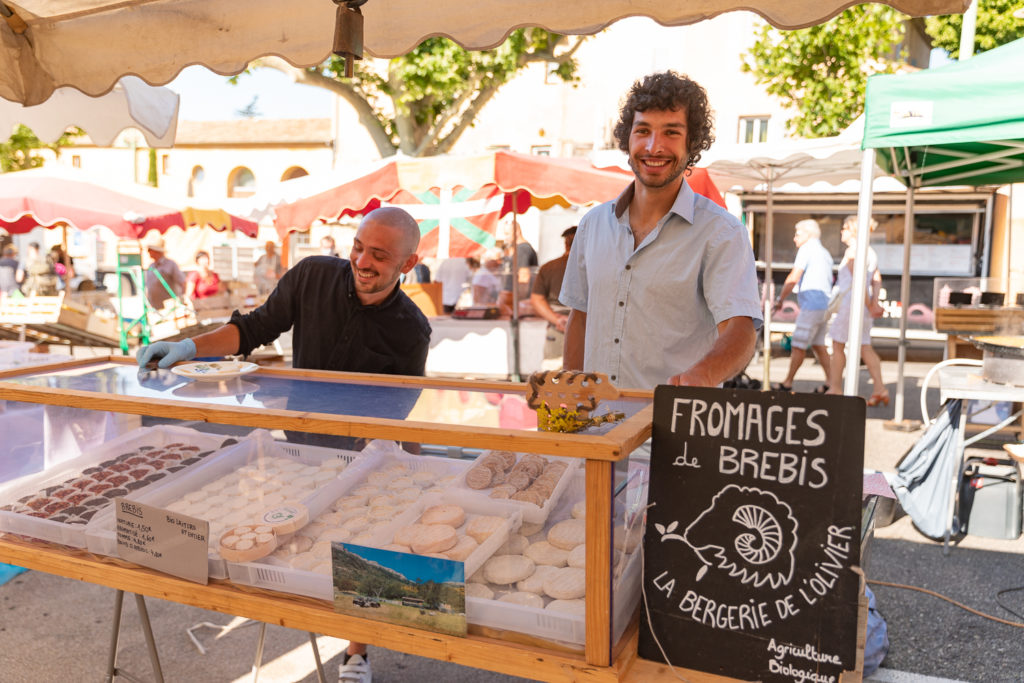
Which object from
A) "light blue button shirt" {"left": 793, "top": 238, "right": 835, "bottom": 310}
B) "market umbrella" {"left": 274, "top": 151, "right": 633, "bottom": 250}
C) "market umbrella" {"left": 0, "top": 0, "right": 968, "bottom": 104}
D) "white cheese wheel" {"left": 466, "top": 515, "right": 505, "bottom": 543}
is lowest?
"white cheese wheel" {"left": 466, "top": 515, "right": 505, "bottom": 543}

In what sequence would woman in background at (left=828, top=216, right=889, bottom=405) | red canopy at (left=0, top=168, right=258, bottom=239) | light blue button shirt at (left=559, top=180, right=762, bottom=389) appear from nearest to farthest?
light blue button shirt at (left=559, top=180, right=762, bottom=389)
woman in background at (left=828, top=216, right=889, bottom=405)
red canopy at (left=0, top=168, right=258, bottom=239)

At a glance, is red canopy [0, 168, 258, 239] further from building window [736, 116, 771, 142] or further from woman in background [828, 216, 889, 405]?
building window [736, 116, 771, 142]

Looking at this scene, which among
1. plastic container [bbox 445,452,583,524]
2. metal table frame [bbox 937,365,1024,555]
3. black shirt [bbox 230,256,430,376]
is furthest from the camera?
metal table frame [bbox 937,365,1024,555]

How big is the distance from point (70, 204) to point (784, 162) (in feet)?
27.2

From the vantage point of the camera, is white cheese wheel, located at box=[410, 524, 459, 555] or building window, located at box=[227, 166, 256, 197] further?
building window, located at box=[227, 166, 256, 197]

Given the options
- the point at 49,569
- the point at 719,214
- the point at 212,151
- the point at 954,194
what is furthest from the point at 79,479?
the point at 212,151

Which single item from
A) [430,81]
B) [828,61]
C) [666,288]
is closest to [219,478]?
[666,288]

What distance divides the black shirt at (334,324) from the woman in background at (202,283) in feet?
31.2

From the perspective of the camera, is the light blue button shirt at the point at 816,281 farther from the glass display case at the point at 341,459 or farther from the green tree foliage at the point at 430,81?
the glass display case at the point at 341,459

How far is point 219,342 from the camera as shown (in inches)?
Result: 104

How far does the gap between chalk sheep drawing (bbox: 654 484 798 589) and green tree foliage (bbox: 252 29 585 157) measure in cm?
1080

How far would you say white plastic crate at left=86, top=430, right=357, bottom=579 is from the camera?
1714 mm

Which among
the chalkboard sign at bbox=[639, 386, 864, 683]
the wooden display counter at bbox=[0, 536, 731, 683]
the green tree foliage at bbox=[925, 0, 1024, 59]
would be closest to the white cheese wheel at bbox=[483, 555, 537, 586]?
the wooden display counter at bbox=[0, 536, 731, 683]

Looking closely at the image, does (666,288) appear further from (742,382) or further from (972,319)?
(742,382)
